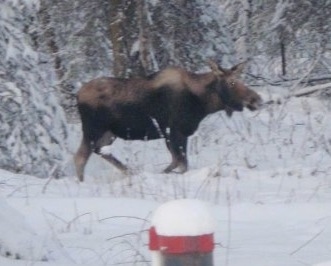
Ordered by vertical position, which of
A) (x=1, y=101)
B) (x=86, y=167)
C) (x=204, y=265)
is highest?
(x=204, y=265)

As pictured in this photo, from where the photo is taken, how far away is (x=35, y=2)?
14.7m

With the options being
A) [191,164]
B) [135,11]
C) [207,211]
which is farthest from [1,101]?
[207,211]

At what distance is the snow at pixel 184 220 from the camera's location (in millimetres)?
3045

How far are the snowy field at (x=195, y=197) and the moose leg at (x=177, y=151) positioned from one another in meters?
0.25

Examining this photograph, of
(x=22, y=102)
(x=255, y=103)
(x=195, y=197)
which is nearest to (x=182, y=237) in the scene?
(x=195, y=197)

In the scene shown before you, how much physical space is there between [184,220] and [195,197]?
5.98 m

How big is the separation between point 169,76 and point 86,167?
204 cm

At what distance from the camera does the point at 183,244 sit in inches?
118

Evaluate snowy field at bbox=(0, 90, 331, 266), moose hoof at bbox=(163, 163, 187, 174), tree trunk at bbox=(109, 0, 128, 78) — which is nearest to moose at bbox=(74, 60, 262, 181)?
snowy field at bbox=(0, 90, 331, 266)

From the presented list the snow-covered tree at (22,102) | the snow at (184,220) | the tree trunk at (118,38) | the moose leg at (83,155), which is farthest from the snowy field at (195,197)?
the tree trunk at (118,38)

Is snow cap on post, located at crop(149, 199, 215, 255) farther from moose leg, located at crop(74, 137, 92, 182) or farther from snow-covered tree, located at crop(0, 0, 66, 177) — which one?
snow-covered tree, located at crop(0, 0, 66, 177)

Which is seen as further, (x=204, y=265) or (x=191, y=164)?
(x=191, y=164)

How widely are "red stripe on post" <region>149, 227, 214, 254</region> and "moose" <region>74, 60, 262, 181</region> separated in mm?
11159

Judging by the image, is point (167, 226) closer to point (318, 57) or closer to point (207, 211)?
point (207, 211)
